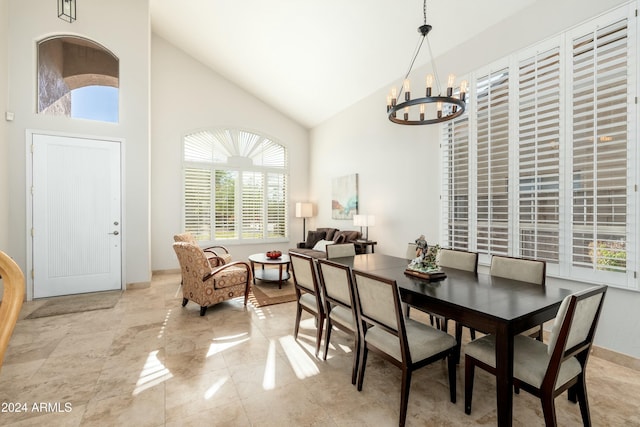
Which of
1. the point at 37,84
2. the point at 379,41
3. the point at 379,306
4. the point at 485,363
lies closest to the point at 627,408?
the point at 485,363

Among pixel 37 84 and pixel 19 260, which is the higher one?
pixel 37 84

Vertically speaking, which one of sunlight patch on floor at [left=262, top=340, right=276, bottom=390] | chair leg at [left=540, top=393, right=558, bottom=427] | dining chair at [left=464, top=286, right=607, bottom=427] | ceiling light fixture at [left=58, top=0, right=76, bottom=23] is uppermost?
ceiling light fixture at [left=58, top=0, right=76, bottom=23]

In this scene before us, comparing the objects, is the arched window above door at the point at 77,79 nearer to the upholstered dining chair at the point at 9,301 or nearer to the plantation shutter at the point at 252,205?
the plantation shutter at the point at 252,205

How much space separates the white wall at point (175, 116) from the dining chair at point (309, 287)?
4.08m

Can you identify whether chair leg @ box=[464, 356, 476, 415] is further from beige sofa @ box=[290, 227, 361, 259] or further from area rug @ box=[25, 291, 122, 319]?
area rug @ box=[25, 291, 122, 319]

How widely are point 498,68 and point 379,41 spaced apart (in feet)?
5.23

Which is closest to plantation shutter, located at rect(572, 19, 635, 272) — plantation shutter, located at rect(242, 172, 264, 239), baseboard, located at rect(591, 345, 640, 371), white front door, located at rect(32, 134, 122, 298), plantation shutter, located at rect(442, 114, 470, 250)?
baseboard, located at rect(591, 345, 640, 371)

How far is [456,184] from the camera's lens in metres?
3.86

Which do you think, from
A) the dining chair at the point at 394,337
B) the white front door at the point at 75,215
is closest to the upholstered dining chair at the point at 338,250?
the dining chair at the point at 394,337

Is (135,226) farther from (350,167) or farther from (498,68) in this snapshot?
(498,68)

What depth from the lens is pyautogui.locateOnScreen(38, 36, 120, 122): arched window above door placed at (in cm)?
433

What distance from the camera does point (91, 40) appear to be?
453cm

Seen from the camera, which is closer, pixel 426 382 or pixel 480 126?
pixel 426 382

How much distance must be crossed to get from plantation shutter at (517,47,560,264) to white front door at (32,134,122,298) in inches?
226
